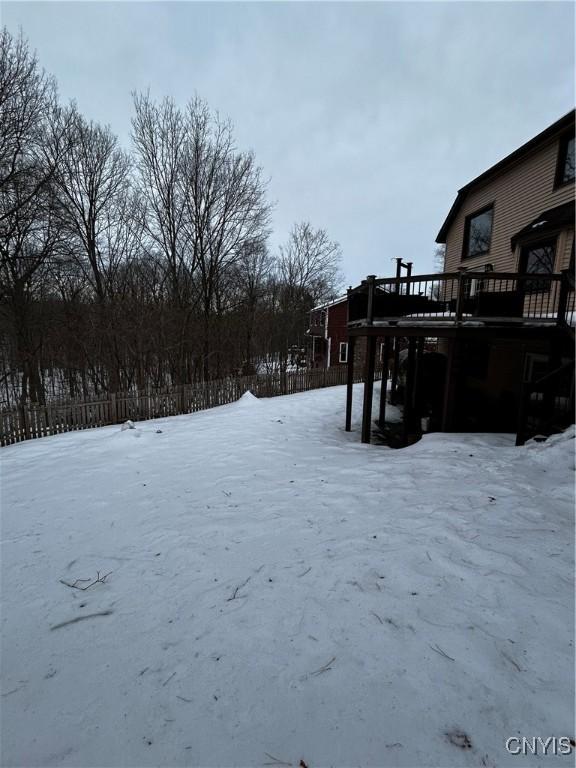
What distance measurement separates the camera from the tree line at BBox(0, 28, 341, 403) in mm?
13406

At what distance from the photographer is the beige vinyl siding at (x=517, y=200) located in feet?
28.5

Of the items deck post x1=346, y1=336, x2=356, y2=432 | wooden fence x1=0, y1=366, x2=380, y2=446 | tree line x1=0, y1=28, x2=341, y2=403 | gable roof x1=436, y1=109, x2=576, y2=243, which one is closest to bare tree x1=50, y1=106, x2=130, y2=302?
tree line x1=0, y1=28, x2=341, y2=403

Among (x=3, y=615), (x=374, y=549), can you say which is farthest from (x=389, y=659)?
(x=3, y=615)

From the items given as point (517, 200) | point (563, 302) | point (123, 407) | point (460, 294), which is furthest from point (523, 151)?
point (123, 407)

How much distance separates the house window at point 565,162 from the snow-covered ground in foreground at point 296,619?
786cm

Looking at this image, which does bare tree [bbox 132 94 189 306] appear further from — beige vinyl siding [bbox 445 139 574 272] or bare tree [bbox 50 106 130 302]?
beige vinyl siding [bbox 445 139 574 272]

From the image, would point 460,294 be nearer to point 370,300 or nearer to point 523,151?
point 370,300

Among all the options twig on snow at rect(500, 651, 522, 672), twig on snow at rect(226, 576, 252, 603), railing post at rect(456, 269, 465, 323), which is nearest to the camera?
twig on snow at rect(500, 651, 522, 672)

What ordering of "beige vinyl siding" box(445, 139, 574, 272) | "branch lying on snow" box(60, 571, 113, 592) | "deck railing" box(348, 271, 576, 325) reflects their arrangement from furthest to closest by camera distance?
"beige vinyl siding" box(445, 139, 574, 272)
"deck railing" box(348, 271, 576, 325)
"branch lying on snow" box(60, 571, 113, 592)

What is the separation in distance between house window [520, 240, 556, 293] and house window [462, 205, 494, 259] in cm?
188

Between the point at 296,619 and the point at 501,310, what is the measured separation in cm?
774

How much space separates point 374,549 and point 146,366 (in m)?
13.2

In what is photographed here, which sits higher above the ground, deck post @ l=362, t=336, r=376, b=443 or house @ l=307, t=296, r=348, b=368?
house @ l=307, t=296, r=348, b=368

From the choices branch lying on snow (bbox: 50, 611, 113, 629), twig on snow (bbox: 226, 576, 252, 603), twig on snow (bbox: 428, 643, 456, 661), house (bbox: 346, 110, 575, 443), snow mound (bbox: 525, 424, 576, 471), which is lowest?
branch lying on snow (bbox: 50, 611, 113, 629)
